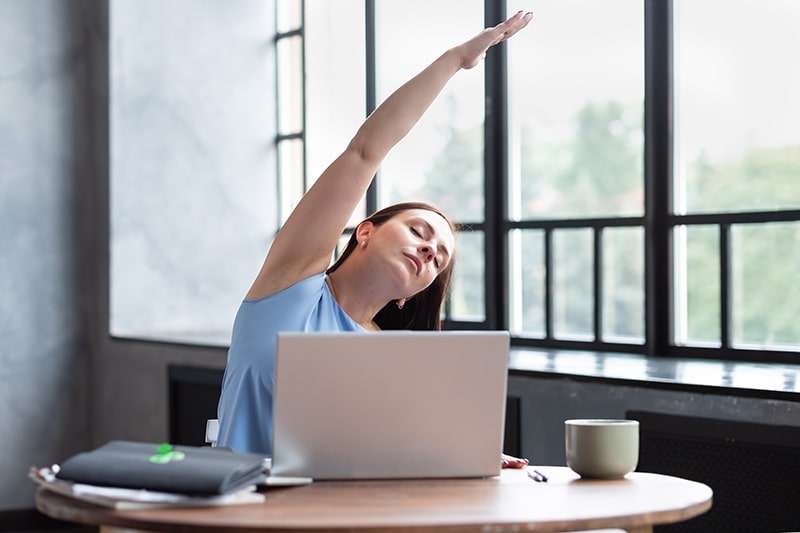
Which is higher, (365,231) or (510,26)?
(510,26)

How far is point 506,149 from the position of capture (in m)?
4.46

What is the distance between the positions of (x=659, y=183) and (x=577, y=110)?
550mm

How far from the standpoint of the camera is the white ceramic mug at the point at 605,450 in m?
1.72

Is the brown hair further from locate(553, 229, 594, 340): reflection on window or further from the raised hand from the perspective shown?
locate(553, 229, 594, 340): reflection on window

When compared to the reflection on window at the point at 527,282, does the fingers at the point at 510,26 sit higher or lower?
higher

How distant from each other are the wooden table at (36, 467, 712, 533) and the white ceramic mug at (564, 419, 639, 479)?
0.09 ft

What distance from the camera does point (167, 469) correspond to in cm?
150

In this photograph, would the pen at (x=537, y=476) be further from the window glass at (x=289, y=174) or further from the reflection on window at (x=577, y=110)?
the window glass at (x=289, y=174)

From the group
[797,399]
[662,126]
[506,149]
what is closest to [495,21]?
[506,149]

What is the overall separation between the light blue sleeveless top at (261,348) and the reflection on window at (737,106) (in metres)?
1.97

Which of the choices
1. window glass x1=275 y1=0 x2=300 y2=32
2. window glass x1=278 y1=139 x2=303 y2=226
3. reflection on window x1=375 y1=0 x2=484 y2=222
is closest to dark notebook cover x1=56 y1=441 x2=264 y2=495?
reflection on window x1=375 y1=0 x2=484 y2=222

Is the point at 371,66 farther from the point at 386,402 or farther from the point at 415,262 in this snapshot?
the point at 386,402

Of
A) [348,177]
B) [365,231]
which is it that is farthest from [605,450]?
[348,177]

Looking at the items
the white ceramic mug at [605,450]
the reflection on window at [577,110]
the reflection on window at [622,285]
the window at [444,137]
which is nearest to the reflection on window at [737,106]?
the reflection on window at [577,110]
